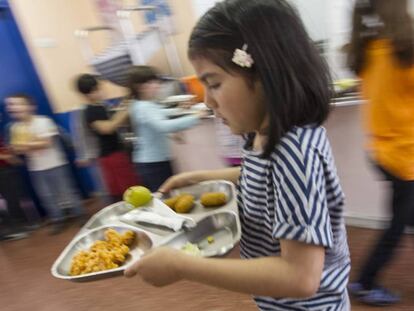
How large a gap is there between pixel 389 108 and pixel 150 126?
123cm

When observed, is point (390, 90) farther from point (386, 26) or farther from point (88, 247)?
point (88, 247)

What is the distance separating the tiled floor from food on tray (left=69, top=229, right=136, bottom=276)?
0.64 m

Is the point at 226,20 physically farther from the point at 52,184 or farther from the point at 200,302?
the point at 52,184

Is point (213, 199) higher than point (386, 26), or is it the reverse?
point (386, 26)

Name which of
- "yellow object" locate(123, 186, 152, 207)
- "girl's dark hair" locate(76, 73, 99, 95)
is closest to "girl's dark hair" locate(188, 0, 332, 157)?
"yellow object" locate(123, 186, 152, 207)

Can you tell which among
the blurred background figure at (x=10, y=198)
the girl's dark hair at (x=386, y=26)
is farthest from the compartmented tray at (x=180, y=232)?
the blurred background figure at (x=10, y=198)

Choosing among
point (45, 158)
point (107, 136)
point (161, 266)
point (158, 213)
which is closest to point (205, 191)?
point (158, 213)

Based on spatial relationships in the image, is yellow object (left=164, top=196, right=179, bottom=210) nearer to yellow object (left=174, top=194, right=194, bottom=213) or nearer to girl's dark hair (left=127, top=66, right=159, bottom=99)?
yellow object (left=174, top=194, right=194, bottom=213)

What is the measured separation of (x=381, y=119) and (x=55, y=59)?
3048 mm

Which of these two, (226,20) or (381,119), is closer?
(226,20)

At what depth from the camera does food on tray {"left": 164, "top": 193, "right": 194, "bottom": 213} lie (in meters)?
0.95

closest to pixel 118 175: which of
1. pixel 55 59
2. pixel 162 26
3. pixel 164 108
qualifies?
pixel 164 108

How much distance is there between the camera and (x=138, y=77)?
6.59ft

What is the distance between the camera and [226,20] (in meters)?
0.53
